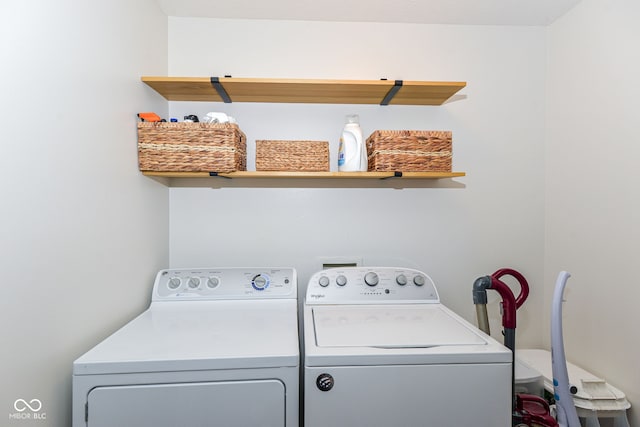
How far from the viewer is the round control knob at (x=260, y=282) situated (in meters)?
1.77

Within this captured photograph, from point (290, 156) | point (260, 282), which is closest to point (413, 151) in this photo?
point (290, 156)

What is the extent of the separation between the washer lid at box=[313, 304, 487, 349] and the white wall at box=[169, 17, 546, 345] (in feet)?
1.46

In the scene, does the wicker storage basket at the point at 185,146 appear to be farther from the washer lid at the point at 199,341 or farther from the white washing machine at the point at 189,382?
the white washing machine at the point at 189,382

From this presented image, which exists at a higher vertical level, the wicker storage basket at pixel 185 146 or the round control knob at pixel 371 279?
the wicker storage basket at pixel 185 146

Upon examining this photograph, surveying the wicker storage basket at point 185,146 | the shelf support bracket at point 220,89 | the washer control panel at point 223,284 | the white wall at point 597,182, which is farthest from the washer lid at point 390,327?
the shelf support bracket at point 220,89

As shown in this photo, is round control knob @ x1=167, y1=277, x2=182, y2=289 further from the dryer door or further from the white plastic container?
the white plastic container

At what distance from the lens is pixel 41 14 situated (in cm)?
103

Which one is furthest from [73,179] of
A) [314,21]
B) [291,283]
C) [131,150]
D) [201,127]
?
[314,21]

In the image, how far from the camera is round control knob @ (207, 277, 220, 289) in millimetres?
1765

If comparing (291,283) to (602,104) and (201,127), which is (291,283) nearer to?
(201,127)

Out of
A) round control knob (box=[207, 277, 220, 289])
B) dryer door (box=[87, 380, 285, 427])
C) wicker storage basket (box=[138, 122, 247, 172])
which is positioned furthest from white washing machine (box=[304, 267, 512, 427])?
wicker storage basket (box=[138, 122, 247, 172])

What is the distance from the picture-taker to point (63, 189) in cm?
113

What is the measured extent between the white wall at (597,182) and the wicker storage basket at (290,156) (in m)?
1.32

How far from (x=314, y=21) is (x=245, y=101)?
0.61 m
